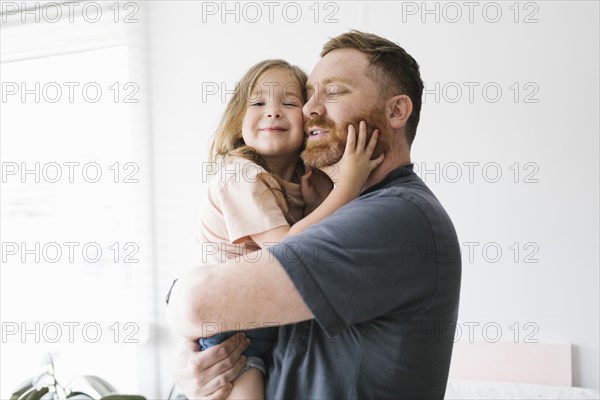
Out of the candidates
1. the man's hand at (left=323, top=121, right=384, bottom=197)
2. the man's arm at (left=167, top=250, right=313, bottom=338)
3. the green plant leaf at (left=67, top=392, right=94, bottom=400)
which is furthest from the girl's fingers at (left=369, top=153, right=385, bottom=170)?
the green plant leaf at (left=67, top=392, right=94, bottom=400)

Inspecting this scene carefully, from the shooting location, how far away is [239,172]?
114cm

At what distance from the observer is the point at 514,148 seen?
2336 millimetres

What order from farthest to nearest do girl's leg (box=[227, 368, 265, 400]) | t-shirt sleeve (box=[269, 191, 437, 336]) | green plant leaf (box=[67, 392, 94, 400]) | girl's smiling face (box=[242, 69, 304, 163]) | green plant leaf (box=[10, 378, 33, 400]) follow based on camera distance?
green plant leaf (box=[67, 392, 94, 400]) < green plant leaf (box=[10, 378, 33, 400]) < girl's smiling face (box=[242, 69, 304, 163]) < girl's leg (box=[227, 368, 265, 400]) < t-shirt sleeve (box=[269, 191, 437, 336])

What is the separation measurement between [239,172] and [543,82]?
1.69 m

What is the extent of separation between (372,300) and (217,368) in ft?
1.13

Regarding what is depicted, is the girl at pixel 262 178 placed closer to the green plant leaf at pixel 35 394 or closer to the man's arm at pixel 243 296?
the man's arm at pixel 243 296

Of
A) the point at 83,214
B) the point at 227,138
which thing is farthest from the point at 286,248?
the point at 83,214

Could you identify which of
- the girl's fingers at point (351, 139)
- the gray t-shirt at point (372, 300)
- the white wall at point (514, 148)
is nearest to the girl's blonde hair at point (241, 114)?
the girl's fingers at point (351, 139)

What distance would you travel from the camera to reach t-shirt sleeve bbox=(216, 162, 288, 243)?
1.07 m

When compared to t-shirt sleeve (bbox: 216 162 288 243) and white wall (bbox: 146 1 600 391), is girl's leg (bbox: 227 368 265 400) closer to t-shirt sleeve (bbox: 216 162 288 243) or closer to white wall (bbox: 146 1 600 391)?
t-shirt sleeve (bbox: 216 162 288 243)

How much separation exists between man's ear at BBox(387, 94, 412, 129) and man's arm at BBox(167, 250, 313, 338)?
469 mm

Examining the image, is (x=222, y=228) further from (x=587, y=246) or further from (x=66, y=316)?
(x=66, y=316)

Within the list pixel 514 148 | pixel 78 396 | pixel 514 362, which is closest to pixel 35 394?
pixel 78 396

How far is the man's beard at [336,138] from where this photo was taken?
1100 millimetres
